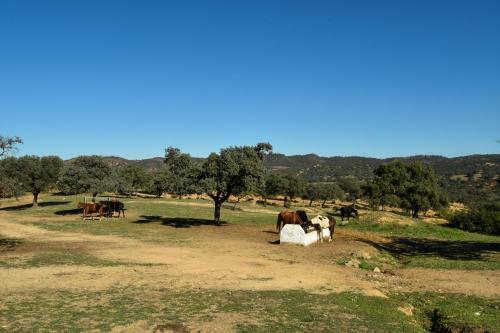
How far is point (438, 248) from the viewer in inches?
1296

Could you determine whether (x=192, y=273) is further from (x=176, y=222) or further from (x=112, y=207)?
(x=112, y=207)

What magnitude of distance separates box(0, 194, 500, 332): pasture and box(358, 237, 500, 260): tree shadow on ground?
84mm

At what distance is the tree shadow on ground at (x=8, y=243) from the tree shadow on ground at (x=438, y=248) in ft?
81.0

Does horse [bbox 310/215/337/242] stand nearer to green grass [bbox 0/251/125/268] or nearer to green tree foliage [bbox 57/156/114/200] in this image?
green grass [bbox 0/251/125/268]

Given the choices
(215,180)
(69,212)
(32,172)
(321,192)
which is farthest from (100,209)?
(321,192)


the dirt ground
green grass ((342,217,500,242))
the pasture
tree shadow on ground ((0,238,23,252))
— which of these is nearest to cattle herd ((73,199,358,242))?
the pasture

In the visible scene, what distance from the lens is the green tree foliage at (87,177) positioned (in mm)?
48844

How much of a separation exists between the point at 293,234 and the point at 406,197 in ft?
166

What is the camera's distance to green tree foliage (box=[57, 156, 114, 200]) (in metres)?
48.8

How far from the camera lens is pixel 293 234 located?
29531 mm

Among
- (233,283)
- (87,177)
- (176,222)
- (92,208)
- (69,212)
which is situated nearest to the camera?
(233,283)

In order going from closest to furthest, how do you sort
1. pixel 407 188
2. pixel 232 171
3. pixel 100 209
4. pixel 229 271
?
pixel 229 271 < pixel 232 171 < pixel 100 209 < pixel 407 188

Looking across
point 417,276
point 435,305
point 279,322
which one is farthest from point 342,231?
point 279,322

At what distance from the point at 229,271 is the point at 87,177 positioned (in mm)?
34625
